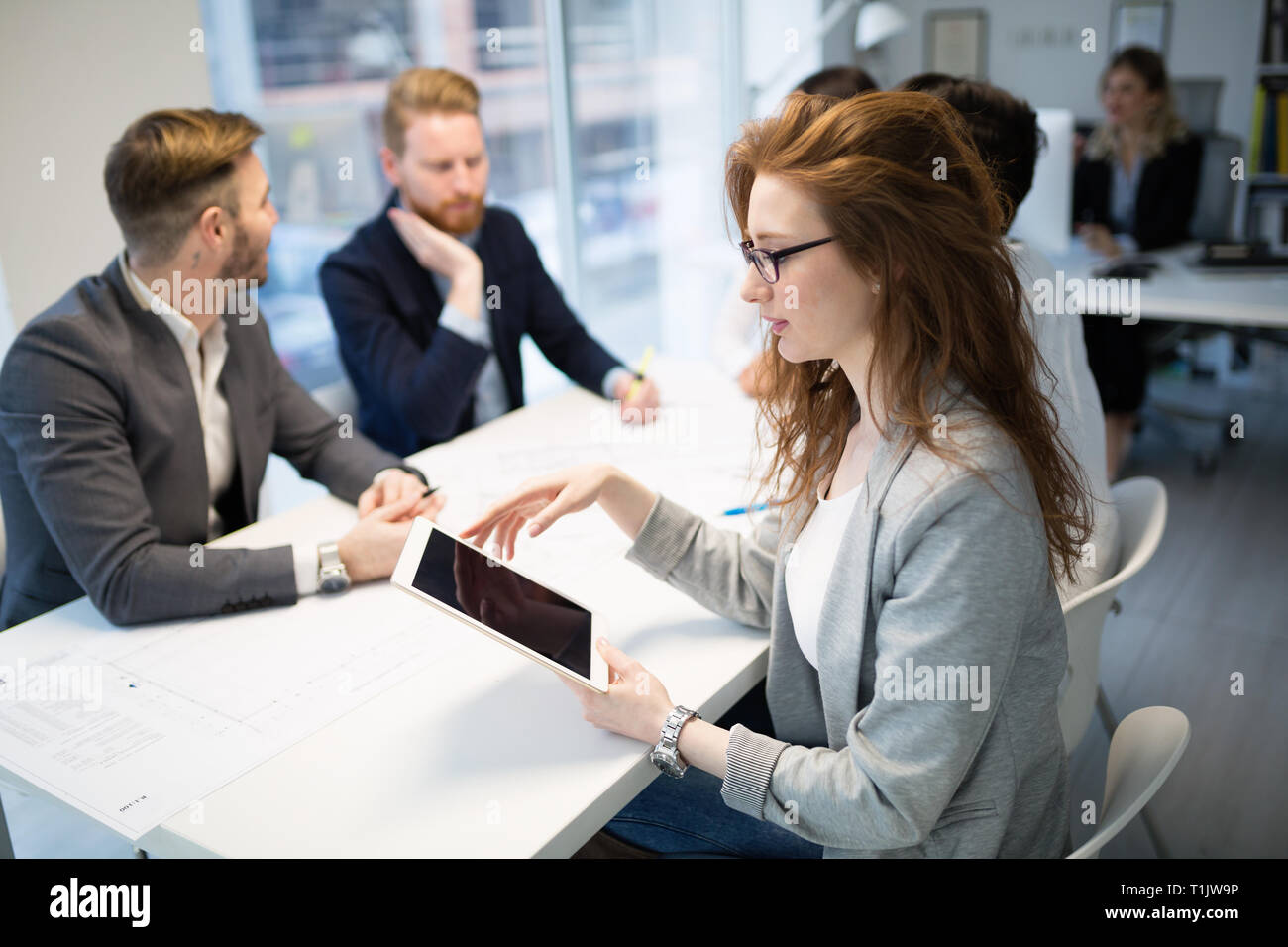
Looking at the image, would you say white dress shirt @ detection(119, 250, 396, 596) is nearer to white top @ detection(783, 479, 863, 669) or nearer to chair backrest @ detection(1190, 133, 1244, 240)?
white top @ detection(783, 479, 863, 669)

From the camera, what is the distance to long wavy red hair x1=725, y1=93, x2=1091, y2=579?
1117mm

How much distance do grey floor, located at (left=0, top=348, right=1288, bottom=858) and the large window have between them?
177 centimetres

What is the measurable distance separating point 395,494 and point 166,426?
375mm

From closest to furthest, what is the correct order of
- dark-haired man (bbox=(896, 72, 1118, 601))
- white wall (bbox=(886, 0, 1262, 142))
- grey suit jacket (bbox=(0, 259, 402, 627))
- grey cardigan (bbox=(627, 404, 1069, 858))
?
grey cardigan (bbox=(627, 404, 1069, 858)), grey suit jacket (bbox=(0, 259, 402, 627)), dark-haired man (bbox=(896, 72, 1118, 601)), white wall (bbox=(886, 0, 1262, 142))

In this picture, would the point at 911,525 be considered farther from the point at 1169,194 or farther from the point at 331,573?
the point at 1169,194

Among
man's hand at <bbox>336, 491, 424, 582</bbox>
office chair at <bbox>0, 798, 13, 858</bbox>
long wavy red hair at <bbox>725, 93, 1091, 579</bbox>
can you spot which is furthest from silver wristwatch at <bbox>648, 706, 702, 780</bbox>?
office chair at <bbox>0, 798, 13, 858</bbox>

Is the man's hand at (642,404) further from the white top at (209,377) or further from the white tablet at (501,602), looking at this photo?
the white tablet at (501,602)

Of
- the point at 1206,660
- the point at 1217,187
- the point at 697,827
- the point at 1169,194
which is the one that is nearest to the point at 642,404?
the point at 697,827

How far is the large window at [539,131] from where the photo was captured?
11.4 ft

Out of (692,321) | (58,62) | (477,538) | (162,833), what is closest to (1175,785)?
(477,538)

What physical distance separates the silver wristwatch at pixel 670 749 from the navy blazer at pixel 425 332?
1335 millimetres

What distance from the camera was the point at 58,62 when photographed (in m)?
2.24

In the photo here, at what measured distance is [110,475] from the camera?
60.6 inches

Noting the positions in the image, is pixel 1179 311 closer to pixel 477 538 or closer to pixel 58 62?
pixel 477 538
